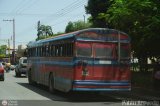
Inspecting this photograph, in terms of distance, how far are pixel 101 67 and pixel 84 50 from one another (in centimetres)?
103

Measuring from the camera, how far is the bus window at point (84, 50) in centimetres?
1841

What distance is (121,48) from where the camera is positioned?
62.5 feet

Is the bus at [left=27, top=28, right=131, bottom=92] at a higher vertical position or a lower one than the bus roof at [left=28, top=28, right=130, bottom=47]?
lower

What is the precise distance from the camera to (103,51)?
18.8 metres

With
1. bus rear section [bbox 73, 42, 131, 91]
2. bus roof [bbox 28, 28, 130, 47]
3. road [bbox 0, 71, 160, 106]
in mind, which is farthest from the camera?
bus roof [bbox 28, 28, 130, 47]

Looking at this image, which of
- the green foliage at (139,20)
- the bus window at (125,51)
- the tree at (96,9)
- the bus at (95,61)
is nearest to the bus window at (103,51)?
the bus at (95,61)

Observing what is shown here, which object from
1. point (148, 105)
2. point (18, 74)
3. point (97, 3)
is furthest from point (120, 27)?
point (18, 74)

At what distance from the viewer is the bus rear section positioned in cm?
1834

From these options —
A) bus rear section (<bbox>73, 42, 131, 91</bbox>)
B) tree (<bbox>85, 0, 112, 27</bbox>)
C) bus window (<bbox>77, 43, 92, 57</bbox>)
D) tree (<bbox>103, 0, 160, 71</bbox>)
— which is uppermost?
tree (<bbox>85, 0, 112, 27</bbox>)

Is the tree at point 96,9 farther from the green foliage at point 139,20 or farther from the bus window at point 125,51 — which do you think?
the bus window at point 125,51

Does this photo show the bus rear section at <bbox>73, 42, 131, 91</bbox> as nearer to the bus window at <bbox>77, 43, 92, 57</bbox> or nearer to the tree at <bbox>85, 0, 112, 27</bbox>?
the bus window at <bbox>77, 43, 92, 57</bbox>

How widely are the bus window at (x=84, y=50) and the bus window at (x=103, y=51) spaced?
317mm

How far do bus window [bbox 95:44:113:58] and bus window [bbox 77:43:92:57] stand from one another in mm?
317

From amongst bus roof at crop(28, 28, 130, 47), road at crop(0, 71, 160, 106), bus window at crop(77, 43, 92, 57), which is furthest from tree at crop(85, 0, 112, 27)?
bus window at crop(77, 43, 92, 57)
